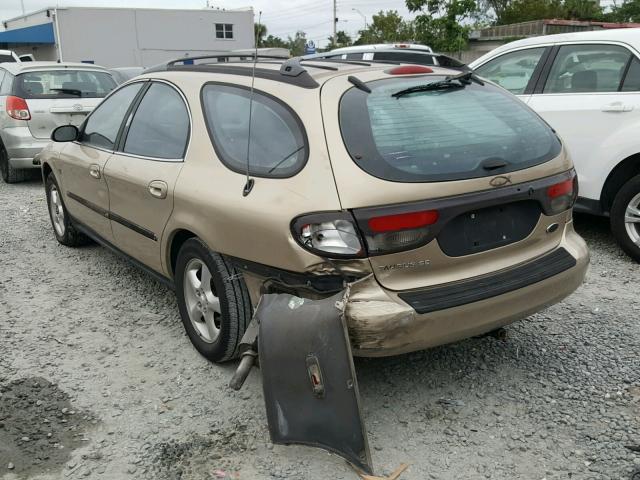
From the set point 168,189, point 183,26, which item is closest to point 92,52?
point 183,26

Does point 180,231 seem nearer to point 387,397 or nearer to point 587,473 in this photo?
point 387,397

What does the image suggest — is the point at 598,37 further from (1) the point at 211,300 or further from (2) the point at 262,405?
(2) the point at 262,405

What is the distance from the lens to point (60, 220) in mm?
5781

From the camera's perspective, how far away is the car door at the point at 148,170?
3.60 meters

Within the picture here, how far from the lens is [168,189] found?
3504 mm

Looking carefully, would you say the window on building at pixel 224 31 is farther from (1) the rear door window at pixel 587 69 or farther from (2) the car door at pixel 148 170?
(2) the car door at pixel 148 170

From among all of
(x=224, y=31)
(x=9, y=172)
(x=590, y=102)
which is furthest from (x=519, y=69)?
(x=224, y=31)

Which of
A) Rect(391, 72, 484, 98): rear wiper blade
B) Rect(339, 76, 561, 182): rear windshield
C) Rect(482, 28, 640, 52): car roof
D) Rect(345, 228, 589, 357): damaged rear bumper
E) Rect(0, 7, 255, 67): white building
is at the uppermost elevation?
Rect(0, 7, 255, 67): white building

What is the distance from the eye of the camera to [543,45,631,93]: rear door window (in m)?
5.23

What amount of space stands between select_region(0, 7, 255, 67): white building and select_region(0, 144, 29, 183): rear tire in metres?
26.8

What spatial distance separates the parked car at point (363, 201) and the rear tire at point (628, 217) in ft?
6.45

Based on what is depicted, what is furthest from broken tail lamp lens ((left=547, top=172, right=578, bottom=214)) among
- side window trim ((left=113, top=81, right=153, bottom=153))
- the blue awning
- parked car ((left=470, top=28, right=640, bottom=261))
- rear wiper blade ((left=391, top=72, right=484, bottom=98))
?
the blue awning

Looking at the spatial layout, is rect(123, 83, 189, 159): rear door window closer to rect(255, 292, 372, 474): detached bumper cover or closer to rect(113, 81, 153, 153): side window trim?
rect(113, 81, 153, 153): side window trim

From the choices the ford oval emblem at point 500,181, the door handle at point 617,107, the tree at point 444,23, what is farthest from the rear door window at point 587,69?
the tree at point 444,23
